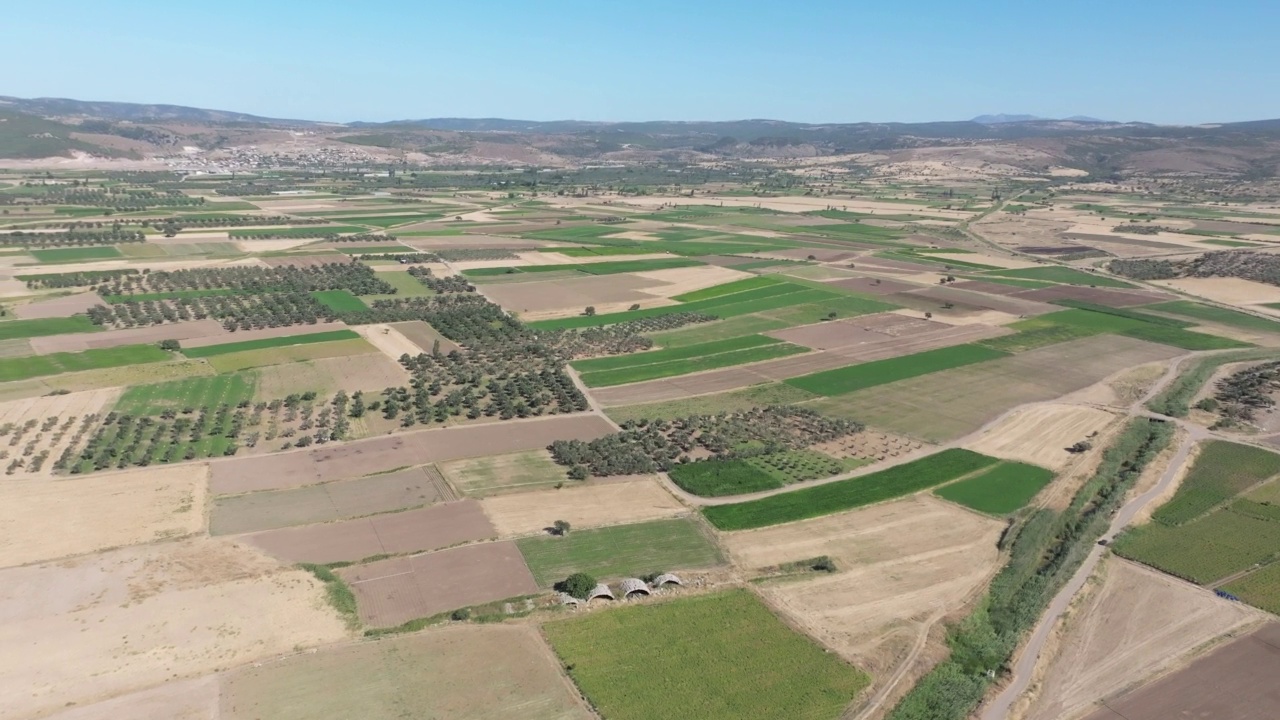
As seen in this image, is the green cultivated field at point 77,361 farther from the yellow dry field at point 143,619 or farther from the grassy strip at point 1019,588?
the grassy strip at point 1019,588

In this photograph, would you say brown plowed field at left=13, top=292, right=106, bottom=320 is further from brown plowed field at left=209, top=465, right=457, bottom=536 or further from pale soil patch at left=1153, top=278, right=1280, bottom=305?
pale soil patch at left=1153, top=278, right=1280, bottom=305

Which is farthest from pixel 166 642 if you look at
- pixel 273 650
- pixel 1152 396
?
pixel 1152 396

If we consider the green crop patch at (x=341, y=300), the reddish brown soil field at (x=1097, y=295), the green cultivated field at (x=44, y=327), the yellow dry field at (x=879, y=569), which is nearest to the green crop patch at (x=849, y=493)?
the yellow dry field at (x=879, y=569)

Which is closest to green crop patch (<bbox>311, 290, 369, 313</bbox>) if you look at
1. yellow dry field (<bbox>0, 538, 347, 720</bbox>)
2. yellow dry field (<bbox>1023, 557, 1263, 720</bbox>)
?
yellow dry field (<bbox>0, 538, 347, 720</bbox>)

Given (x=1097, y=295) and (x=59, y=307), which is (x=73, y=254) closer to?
(x=59, y=307)

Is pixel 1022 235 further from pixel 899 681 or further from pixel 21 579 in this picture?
pixel 21 579

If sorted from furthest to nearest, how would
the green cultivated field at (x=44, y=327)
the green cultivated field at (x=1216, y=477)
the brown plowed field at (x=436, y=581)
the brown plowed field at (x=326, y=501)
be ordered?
the green cultivated field at (x=44, y=327) < the green cultivated field at (x=1216, y=477) < the brown plowed field at (x=326, y=501) < the brown plowed field at (x=436, y=581)
